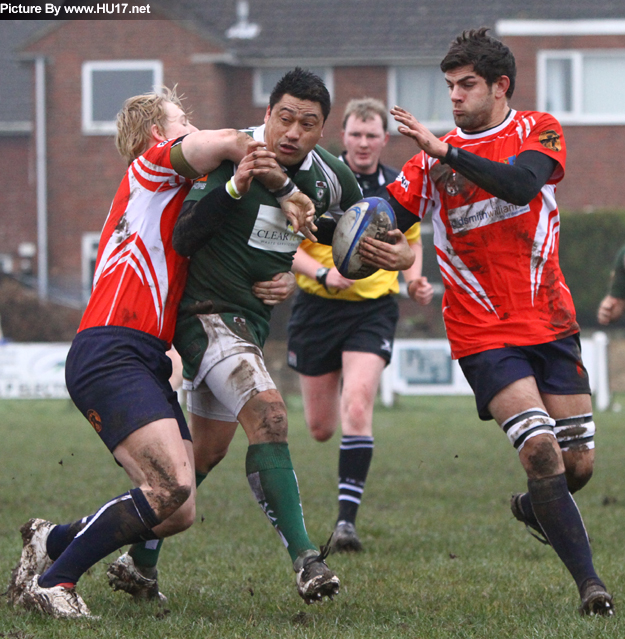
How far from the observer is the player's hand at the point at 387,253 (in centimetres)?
479

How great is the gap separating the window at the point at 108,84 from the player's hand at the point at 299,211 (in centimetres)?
2349

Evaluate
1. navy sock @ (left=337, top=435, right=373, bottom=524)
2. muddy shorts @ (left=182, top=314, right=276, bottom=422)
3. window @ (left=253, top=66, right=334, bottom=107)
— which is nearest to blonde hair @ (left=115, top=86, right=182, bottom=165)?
muddy shorts @ (left=182, top=314, right=276, bottom=422)

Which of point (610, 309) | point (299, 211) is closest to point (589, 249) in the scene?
point (610, 309)

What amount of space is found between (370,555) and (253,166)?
2811mm

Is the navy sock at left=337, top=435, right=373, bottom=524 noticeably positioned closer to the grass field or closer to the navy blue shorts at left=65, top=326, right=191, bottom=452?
the grass field

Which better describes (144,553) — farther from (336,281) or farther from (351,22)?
(351,22)

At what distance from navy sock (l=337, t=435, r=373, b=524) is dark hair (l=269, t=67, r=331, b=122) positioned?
2.72m

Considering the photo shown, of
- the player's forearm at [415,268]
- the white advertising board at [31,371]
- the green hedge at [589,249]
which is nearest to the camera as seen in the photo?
the player's forearm at [415,268]

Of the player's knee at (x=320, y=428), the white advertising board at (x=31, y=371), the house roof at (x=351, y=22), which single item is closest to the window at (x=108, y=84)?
the house roof at (x=351, y=22)

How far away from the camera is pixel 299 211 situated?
4.46 m

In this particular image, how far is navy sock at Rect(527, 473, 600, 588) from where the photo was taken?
4500 mm

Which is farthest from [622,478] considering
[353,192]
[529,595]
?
[353,192]

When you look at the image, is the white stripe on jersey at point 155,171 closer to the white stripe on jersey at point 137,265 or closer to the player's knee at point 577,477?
the white stripe on jersey at point 137,265

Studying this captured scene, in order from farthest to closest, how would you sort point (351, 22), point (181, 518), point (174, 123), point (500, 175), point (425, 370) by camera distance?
point (351, 22) → point (425, 370) → point (174, 123) → point (181, 518) → point (500, 175)
